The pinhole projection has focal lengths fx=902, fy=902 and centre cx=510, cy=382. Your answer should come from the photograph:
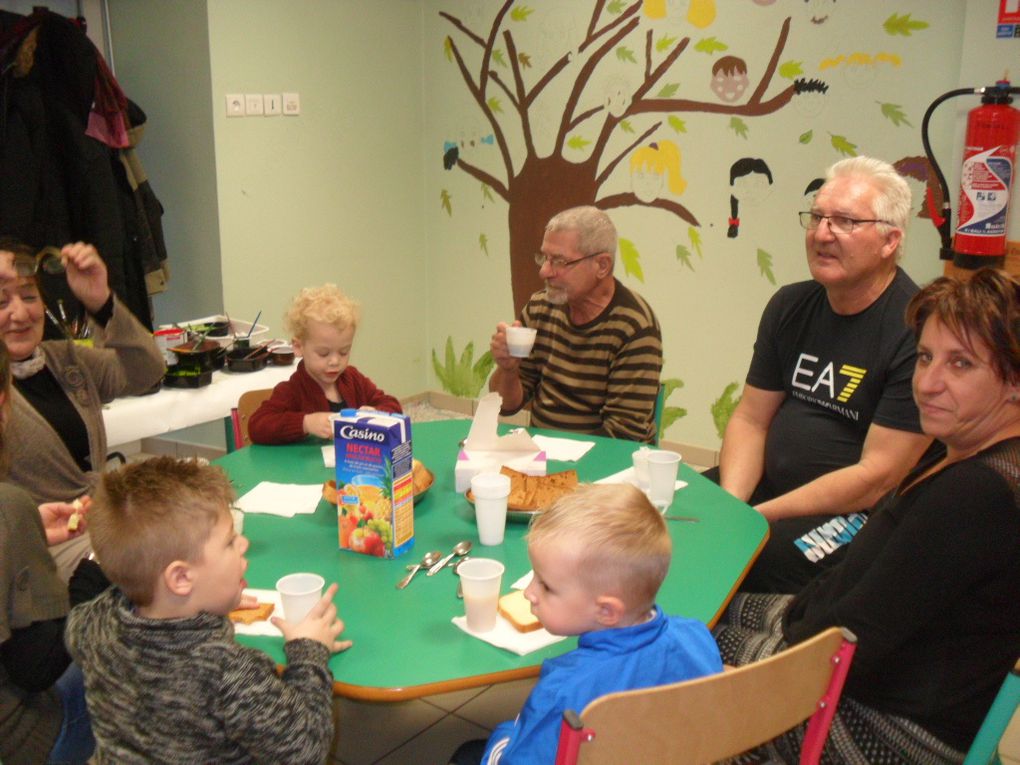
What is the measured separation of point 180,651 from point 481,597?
498 mm

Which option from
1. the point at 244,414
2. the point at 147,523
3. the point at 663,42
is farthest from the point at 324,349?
the point at 663,42

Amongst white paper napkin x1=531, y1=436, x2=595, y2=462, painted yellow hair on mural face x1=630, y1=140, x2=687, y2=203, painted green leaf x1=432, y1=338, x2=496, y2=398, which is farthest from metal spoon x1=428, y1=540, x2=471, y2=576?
painted green leaf x1=432, y1=338, x2=496, y2=398

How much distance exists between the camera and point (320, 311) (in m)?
2.63

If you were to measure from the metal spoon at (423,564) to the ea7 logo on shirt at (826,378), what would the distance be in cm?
131

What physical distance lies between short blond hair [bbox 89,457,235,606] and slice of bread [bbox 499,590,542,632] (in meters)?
0.53

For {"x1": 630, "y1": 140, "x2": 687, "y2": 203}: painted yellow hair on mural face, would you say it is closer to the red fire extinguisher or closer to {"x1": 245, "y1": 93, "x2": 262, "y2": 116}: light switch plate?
the red fire extinguisher

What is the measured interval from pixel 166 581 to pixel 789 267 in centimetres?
352

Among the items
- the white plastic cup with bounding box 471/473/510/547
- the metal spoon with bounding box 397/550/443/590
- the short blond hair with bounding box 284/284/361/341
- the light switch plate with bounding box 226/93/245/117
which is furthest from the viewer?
the light switch plate with bounding box 226/93/245/117

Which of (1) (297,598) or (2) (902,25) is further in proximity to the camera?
(2) (902,25)

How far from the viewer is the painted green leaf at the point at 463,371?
567 cm

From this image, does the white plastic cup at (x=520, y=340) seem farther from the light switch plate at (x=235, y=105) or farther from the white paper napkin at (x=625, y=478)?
the light switch plate at (x=235, y=105)

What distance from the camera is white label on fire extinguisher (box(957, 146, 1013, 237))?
3.50 meters

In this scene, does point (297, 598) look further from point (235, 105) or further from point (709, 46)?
point (709, 46)

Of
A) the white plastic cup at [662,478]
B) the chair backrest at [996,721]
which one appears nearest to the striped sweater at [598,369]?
the white plastic cup at [662,478]
